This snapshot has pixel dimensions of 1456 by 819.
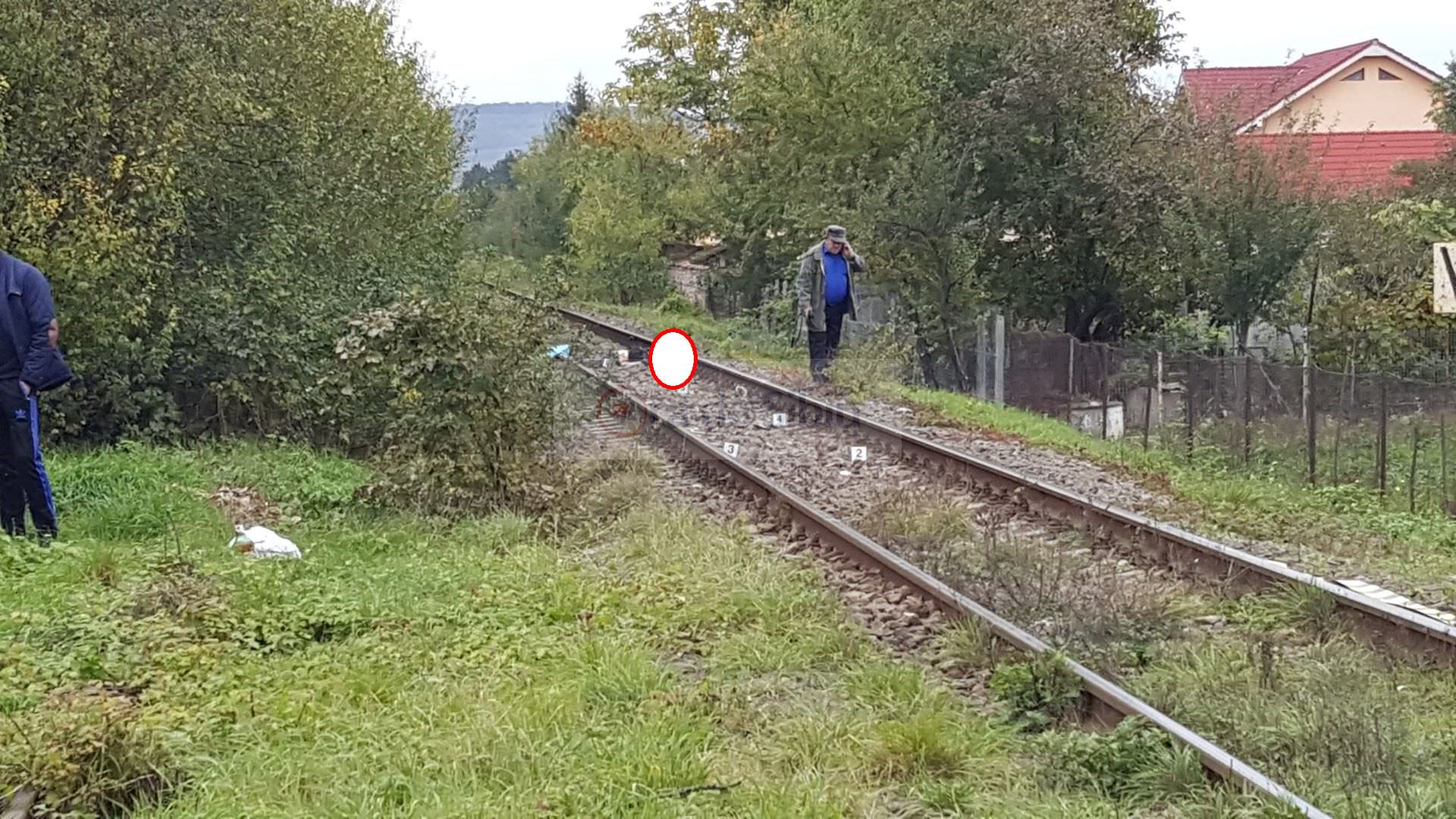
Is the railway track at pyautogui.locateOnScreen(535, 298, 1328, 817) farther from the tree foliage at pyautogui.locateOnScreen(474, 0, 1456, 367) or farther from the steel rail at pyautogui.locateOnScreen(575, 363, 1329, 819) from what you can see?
the tree foliage at pyautogui.locateOnScreen(474, 0, 1456, 367)

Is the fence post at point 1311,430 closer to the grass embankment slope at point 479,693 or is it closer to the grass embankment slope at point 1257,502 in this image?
the grass embankment slope at point 1257,502

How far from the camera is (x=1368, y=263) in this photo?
18844 mm

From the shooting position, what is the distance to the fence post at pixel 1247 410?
12906 mm

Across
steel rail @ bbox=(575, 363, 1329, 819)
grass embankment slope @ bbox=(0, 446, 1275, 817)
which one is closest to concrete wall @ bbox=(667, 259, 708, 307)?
steel rail @ bbox=(575, 363, 1329, 819)

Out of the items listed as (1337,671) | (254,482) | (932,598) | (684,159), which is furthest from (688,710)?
(684,159)

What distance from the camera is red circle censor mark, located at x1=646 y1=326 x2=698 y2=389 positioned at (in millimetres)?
17484

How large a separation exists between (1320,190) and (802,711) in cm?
1665

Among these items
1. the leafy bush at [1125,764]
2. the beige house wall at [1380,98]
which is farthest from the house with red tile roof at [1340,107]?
the leafy bush at [1125,764]

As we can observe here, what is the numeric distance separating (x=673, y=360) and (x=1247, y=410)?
7339 mm

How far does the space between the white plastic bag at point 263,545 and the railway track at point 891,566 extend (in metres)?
3.18

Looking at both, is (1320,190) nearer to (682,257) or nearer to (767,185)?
(767,185)

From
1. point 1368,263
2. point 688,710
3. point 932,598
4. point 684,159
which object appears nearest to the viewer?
point 688,710

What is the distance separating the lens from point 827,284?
16297 mm

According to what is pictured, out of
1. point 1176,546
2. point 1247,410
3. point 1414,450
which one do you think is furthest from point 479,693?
point 1247,410
